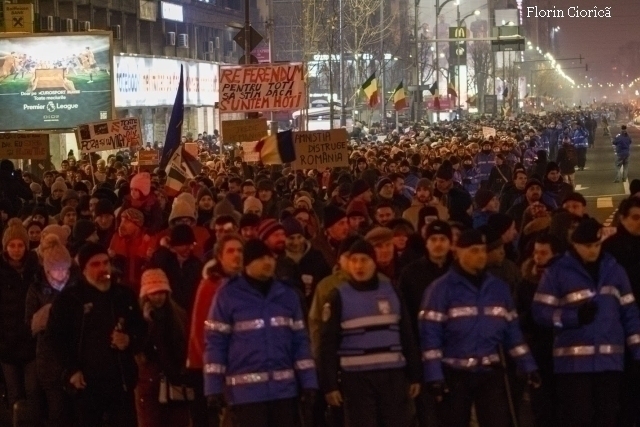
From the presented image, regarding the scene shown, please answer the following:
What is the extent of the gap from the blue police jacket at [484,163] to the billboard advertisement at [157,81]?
19.9 meters

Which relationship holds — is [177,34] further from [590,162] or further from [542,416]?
[542,416]

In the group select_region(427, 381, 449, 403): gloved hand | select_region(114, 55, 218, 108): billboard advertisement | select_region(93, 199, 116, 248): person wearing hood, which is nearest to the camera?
select_region(427, 381, 449, 403): gloved hand

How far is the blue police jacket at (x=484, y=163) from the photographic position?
2477 centimetres

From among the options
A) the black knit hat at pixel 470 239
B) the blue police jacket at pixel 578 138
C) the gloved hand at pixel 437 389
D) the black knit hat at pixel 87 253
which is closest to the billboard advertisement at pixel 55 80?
the blue police jacket at pixel 578 138

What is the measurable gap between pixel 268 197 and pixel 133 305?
25.0 ft

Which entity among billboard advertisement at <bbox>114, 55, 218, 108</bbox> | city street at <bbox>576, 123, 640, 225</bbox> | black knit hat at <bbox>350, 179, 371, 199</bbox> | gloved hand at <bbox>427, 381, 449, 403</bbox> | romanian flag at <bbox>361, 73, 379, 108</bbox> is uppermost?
billboard advertisement at <bbox>114, 55, 218, 108</bbox>

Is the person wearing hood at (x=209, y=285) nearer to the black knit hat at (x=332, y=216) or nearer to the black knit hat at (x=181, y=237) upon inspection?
the black knit hat at (x=181, y=237)

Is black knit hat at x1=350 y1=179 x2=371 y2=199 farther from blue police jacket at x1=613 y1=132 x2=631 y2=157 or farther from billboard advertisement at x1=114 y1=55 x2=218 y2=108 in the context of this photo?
billboard advertisement at x1=114 y1=55 x2=218 y2=108

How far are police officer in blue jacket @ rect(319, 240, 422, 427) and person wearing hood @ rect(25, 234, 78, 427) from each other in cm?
185

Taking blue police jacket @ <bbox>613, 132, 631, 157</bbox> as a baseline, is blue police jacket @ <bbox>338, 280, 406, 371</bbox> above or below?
below

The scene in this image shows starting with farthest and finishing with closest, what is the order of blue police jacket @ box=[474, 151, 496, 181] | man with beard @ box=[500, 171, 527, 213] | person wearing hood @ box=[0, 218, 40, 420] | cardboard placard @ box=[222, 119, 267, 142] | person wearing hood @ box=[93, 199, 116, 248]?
blue police jacket @ box=[474, 151, 496, 181], cardboard placard @ box=[222, 119, 267, 142], man with beard @ box=[500, 171, 527, 213], person wearing hood @ box=[93, 199, 116, 248], person wearing hood @ box=[0, 218, 40, 420]

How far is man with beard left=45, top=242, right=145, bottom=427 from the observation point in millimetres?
8648

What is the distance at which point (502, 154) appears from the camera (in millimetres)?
23922

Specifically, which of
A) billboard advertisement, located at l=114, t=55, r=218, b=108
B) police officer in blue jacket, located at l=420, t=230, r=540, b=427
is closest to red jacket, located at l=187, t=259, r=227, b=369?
police officer in blue jacket, located at l=420, t=230, r=540, b=427
